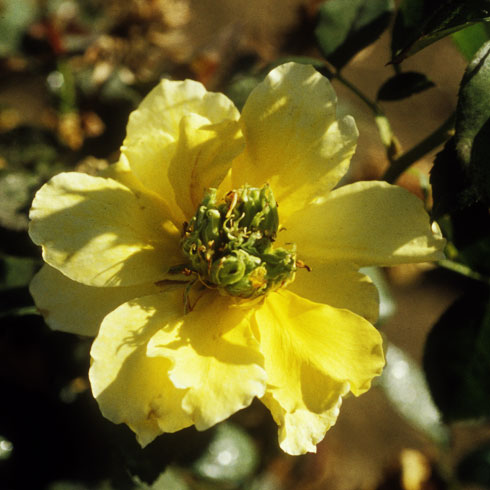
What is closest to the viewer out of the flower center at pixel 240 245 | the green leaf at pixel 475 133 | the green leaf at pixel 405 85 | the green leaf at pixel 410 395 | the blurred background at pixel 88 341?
the green leaf at pixel 475 133

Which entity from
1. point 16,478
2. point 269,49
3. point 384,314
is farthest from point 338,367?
point 269,49

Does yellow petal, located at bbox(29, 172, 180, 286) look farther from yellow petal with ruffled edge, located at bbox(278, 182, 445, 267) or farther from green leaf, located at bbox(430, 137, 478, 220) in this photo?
green leaf, located at bbox(430, 137, 478, 220)

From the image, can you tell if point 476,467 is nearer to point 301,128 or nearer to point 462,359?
point 462,359

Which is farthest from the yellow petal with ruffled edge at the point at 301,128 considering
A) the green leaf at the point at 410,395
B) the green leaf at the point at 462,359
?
the green leaf at the point at 410,395

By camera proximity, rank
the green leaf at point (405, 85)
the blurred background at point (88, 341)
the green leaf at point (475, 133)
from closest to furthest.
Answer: the green leaf at point (475, 133)
the green leaf at point (405, 85)
the blurred background at point (88, 341)

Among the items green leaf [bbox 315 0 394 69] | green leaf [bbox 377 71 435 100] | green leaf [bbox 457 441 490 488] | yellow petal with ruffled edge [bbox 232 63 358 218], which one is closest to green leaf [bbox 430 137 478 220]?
yellow petal with ruffled edge [bbox 232 63 358 218]

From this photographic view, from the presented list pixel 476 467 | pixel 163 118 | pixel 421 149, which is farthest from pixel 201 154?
pixel 476 467

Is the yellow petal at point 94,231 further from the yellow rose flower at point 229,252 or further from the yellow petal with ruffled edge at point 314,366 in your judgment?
the yellow petal with ruffled edge at point 314,366
